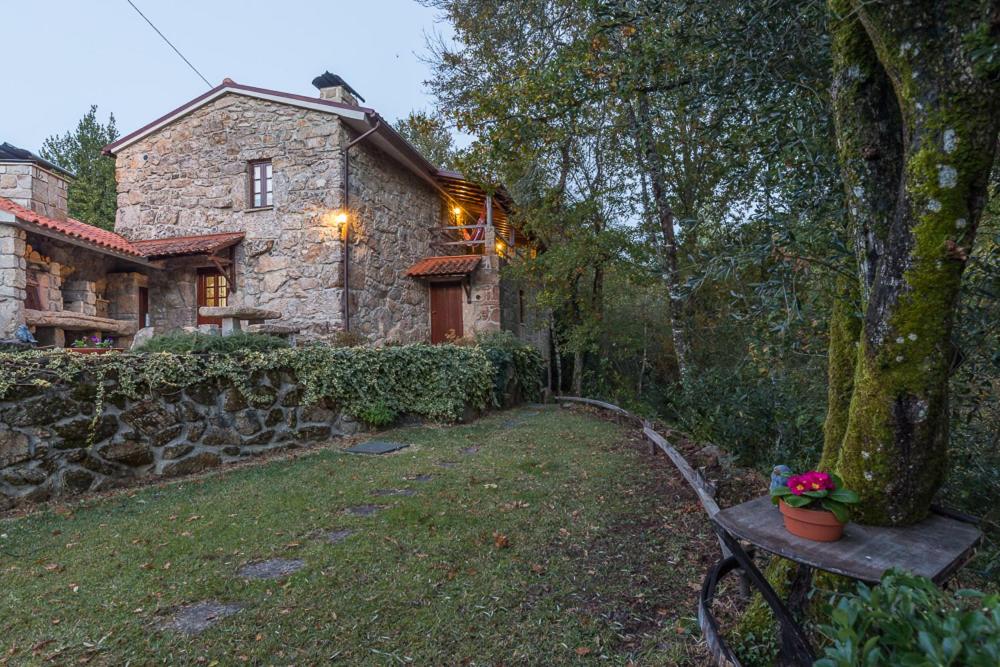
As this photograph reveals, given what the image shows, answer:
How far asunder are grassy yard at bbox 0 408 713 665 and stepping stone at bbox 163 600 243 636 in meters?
0.03

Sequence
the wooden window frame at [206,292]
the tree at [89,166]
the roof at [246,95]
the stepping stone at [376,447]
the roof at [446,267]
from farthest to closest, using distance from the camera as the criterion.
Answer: the tree at [89,166], the roof at [446,267], the wooden window frame at [206,292], the roof at [246,95], the stepping stone at [376,447]

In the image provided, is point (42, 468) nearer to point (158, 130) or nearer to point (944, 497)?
point (944, 497)

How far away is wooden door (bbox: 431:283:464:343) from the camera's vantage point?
12898 millimetres

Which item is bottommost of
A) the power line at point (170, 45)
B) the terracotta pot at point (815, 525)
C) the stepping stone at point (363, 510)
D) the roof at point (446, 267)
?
the stepping stone at point (363, 510)

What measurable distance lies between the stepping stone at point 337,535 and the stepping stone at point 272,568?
30 centimetres

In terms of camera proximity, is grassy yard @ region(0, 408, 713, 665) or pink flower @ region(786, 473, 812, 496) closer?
pink flower @ region(786, 473, 812, 496)

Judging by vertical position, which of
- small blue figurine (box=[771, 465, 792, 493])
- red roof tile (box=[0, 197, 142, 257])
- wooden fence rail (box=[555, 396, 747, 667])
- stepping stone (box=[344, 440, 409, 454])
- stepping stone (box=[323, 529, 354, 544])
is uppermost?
red roof tile (box=[0, 197, 142, 257])

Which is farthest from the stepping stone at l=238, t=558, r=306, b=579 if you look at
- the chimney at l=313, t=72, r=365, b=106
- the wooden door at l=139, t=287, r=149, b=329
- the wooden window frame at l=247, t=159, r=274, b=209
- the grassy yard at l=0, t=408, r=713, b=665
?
the chimney at l=313, t=72, r=365, b=106

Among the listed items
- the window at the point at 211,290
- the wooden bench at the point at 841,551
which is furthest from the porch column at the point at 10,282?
the wooden bench at the point at 841,551

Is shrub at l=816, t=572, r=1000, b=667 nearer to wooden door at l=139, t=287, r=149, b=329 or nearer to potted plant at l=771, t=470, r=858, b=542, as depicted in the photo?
potted plant at l=771, t=470, r=858, b=542

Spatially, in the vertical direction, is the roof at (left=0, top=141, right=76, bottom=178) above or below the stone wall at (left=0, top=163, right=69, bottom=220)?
above

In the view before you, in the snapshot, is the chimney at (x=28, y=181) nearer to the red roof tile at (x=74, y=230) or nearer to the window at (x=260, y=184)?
the red roof tile at (x=74, y=230)

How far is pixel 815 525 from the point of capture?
1640mm

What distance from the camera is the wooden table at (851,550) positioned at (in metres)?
1.47
